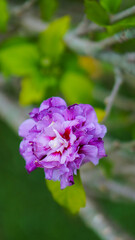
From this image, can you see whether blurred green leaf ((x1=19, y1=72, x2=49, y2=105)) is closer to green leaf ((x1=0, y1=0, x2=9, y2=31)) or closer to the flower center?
green leaf ((x1=0, y1=0, x2=9, y2=31))

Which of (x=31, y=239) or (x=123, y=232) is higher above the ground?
(x=123, y=232)

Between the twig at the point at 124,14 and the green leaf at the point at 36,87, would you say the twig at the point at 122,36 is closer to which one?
the twig at the point at 124,14

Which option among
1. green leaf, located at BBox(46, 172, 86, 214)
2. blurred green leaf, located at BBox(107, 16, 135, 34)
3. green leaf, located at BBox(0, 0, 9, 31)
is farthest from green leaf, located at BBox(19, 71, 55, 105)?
green leaf, located at BBox(46, 172, 86, 214)

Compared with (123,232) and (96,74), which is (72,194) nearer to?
(123,232)

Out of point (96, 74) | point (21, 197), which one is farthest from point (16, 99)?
point (21, 197)

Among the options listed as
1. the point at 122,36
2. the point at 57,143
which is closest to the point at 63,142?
the point at 57,143
